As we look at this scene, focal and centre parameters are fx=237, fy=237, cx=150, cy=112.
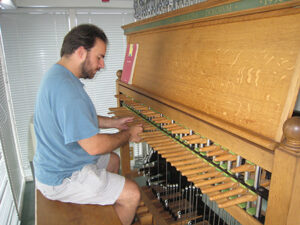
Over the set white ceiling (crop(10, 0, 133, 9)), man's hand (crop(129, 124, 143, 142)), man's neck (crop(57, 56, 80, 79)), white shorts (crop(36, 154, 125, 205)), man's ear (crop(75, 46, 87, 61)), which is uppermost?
white ceiling (crop(10, 0, 133, 9))

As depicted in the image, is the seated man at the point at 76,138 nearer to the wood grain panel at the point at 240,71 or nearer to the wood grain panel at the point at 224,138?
the wood grain panel at the point at 224,138

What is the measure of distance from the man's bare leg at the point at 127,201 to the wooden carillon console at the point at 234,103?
355mm

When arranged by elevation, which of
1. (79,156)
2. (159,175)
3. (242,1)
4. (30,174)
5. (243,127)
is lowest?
(30,174)

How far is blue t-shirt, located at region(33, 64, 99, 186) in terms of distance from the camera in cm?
128

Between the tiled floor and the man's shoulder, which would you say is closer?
the man's shoulder

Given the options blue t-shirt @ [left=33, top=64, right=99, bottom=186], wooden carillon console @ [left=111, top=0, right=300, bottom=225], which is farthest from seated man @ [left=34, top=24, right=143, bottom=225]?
wooden carillon console @ [left=111, top=0, right=300, bottom=225]

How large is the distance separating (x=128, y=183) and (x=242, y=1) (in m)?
1.19

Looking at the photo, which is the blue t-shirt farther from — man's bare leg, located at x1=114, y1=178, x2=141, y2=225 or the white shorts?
man's bare leg, located at x1=114, y1=178, x2=141, y2=225

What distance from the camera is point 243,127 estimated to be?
981 mm

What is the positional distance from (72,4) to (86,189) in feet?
8.33

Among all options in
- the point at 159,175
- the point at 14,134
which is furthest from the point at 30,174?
the point at 159,175

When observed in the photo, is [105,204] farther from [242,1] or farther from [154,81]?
[242,1]

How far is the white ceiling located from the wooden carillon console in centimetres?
171

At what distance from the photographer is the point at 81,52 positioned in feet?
4.80
